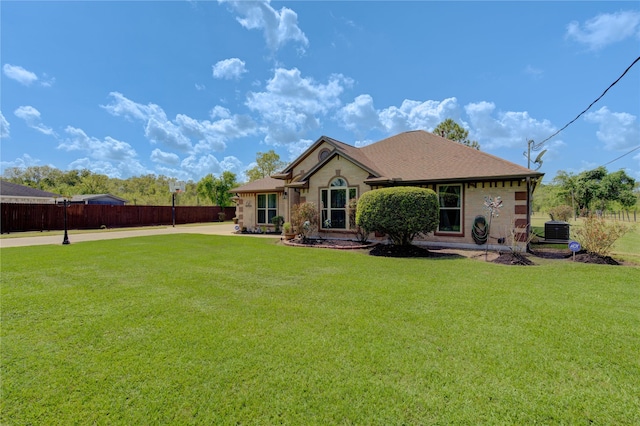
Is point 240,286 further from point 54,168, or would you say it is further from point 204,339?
point 54,168

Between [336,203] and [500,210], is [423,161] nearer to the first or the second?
[500,210]

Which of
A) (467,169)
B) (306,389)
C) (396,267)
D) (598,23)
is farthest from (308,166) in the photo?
(306,389)

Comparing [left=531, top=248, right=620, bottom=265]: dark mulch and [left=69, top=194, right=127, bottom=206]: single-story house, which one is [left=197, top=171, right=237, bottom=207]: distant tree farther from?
[left=531, top=248, right=620, bottom=265]: dark mulch

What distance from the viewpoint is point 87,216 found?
2402 cm

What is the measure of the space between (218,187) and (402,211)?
33.5 meters

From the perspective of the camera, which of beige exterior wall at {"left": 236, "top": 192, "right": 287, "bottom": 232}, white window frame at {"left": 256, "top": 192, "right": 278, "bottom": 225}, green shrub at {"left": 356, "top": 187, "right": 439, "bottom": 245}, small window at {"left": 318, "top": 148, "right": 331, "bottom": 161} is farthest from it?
beige exterior wall at {"left": 236, "top": 192, "right": 287, "bottom": 232}

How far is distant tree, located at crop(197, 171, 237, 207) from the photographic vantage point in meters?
38.5

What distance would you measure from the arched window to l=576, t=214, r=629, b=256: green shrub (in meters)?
8.37

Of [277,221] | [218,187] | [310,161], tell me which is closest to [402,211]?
[310,161]

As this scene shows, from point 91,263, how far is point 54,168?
65438 millimetres

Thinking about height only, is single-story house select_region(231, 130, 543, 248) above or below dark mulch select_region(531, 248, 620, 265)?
above

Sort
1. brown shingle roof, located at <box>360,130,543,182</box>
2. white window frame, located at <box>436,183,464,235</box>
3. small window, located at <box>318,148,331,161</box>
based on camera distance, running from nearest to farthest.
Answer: brown shingle roof, located at <box>360,130,543,182</box>, white window frame, located at <box>436,183,464,235</box>, small window, located at <box>318,148,331,161</box>

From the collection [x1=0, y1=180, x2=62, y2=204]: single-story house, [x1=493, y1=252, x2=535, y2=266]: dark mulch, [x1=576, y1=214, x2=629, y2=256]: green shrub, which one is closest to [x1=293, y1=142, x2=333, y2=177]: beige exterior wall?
[x1=493, y1=252, x2=535, y2=266]: dark mulch

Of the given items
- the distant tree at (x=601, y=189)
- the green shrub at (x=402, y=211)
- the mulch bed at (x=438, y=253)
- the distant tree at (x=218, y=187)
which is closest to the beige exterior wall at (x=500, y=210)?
the mulch bed at (x=438, y=253)
